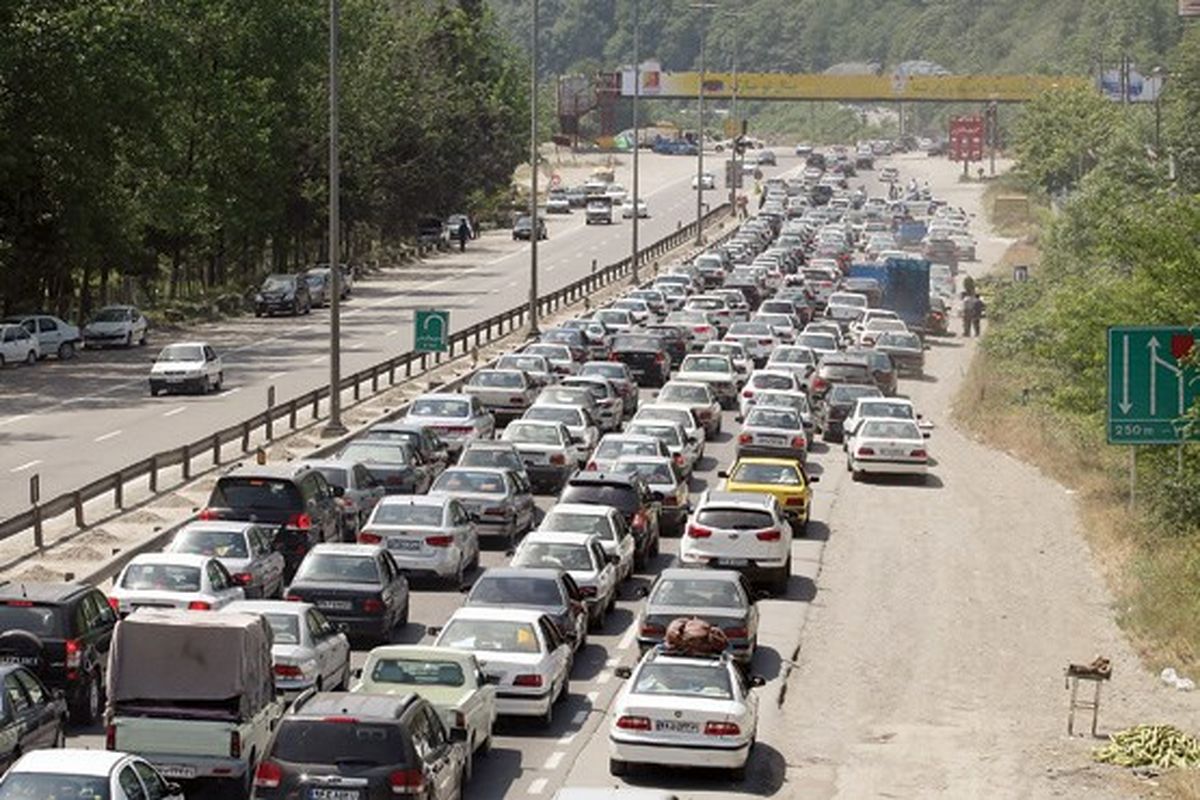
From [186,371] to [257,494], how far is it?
26895 mm

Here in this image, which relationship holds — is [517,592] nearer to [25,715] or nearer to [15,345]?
[25,715]

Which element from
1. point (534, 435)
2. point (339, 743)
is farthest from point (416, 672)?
point (534, 435)

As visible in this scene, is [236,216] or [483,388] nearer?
[483,388]

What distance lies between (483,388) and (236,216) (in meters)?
38.7

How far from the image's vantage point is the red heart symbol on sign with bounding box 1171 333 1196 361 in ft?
129

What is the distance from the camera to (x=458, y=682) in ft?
83.3

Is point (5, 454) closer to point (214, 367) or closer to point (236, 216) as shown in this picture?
point (214, 367)

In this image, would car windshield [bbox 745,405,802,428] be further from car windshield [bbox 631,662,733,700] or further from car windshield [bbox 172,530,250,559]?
car windshield [bbox 631,662,733,700]

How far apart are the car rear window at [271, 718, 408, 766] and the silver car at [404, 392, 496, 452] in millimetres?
26661

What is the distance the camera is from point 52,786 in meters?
19.2

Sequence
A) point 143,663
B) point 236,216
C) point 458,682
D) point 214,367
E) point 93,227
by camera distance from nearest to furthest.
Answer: point 143,663 → point 458,682 → point 214,367 → point 93,227 → point 236,216

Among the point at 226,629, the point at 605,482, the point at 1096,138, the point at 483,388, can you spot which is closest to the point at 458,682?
the point at 226,629

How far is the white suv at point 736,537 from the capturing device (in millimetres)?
36562

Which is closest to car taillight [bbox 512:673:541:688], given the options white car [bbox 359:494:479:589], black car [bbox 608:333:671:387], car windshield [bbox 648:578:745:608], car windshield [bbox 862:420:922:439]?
car windshield [bbox 648:578:745:608]
